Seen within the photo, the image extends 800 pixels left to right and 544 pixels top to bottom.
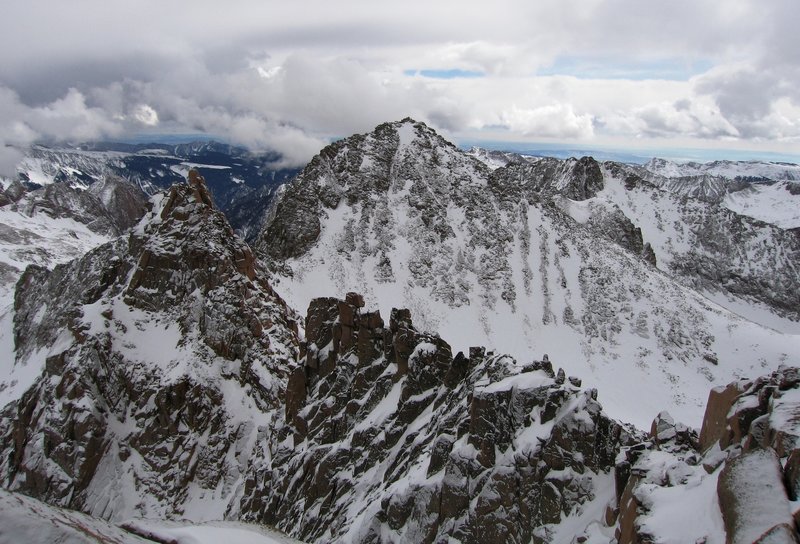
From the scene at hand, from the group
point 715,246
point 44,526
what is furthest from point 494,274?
point 715,246

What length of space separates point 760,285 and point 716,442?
→ 148m

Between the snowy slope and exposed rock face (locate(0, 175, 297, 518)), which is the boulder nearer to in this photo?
the snowy slope

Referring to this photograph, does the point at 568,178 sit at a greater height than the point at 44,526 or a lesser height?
greater

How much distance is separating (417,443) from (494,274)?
58.4 metres

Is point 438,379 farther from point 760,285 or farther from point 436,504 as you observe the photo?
point 760,285

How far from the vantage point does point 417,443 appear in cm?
2708

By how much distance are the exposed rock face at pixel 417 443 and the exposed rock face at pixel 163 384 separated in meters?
9.23

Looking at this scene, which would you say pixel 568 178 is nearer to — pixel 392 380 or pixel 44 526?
pixel 392 380

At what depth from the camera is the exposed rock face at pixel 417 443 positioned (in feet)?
65.1

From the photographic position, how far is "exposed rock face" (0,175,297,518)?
4422 cm

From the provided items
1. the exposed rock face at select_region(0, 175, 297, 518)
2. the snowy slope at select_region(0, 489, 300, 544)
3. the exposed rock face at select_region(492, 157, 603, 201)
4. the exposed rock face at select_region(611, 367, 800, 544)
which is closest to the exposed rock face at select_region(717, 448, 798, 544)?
the exposed rock face at select_region(611, 367, 800, 544)

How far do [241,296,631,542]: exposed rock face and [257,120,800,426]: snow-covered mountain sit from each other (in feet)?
100

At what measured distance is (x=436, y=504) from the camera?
21859 millimetres

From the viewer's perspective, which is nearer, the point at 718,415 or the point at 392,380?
the point at 718,415
